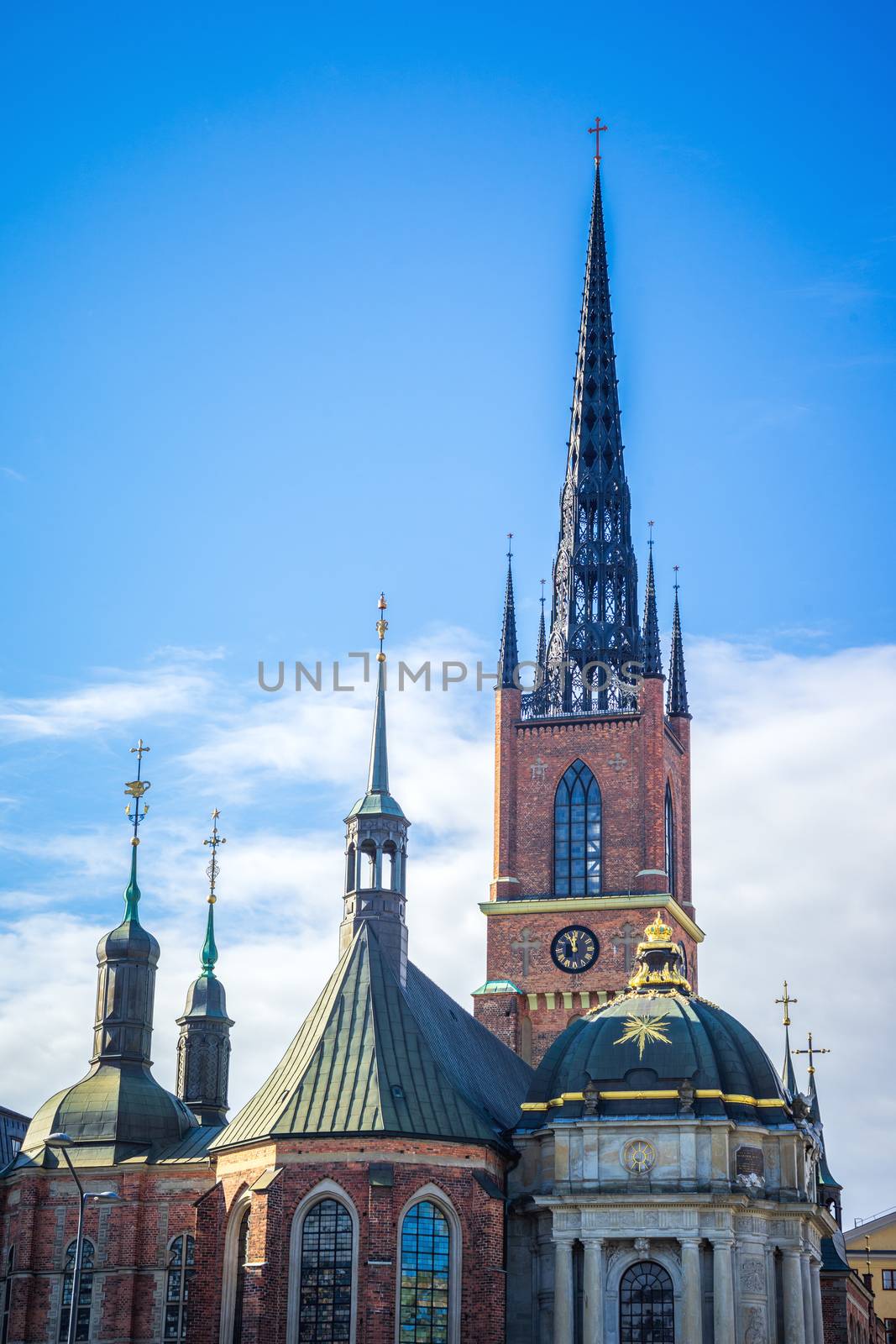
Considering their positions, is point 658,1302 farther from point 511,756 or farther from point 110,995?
point 511,756

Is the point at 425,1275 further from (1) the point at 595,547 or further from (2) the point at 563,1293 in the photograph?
(1) the point at 595,547

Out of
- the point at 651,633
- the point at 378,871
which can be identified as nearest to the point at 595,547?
the point at 651,633

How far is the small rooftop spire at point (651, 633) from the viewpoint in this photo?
318ft

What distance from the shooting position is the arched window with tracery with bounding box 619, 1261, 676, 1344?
64.1m

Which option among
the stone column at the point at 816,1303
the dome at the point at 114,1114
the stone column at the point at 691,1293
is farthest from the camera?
the dome at the point at 114,1114

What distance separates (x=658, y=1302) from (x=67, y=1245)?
21.0 metres

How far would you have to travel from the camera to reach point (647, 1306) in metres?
64.4

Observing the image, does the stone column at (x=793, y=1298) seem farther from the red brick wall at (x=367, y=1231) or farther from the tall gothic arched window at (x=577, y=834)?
the tall gothic arched window at (x=577, y=834)

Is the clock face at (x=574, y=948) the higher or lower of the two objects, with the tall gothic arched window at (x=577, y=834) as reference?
lower

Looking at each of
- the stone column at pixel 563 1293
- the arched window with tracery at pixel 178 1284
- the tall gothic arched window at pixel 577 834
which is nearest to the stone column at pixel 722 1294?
the stone column at pixel 563 1293

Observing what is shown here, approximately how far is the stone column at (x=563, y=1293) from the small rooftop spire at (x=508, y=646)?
36120 millimetres

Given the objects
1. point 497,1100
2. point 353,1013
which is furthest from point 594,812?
point 353,1013

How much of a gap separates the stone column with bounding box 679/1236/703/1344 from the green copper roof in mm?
6760

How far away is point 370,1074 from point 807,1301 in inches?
612
